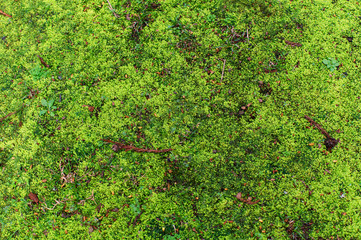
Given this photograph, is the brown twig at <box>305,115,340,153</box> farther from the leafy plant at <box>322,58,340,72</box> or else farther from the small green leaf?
the small green leaf

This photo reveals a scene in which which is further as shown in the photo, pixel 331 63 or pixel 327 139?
pixel 331 63

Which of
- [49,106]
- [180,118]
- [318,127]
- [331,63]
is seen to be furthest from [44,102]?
[331,63]

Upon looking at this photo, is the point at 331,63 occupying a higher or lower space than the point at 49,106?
higher

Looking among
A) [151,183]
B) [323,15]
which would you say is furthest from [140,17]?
[323,15]

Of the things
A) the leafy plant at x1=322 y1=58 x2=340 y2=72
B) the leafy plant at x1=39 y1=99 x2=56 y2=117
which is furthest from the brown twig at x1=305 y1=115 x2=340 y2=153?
the leafy plant at x1=39 y1=99 x2=56 y2=117

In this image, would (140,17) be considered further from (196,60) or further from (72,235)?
(72,235)

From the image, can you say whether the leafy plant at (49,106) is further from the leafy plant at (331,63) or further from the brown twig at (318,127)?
the leafy plant at (331,63)

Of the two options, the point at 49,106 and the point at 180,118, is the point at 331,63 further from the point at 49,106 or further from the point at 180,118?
the point at 49,106
